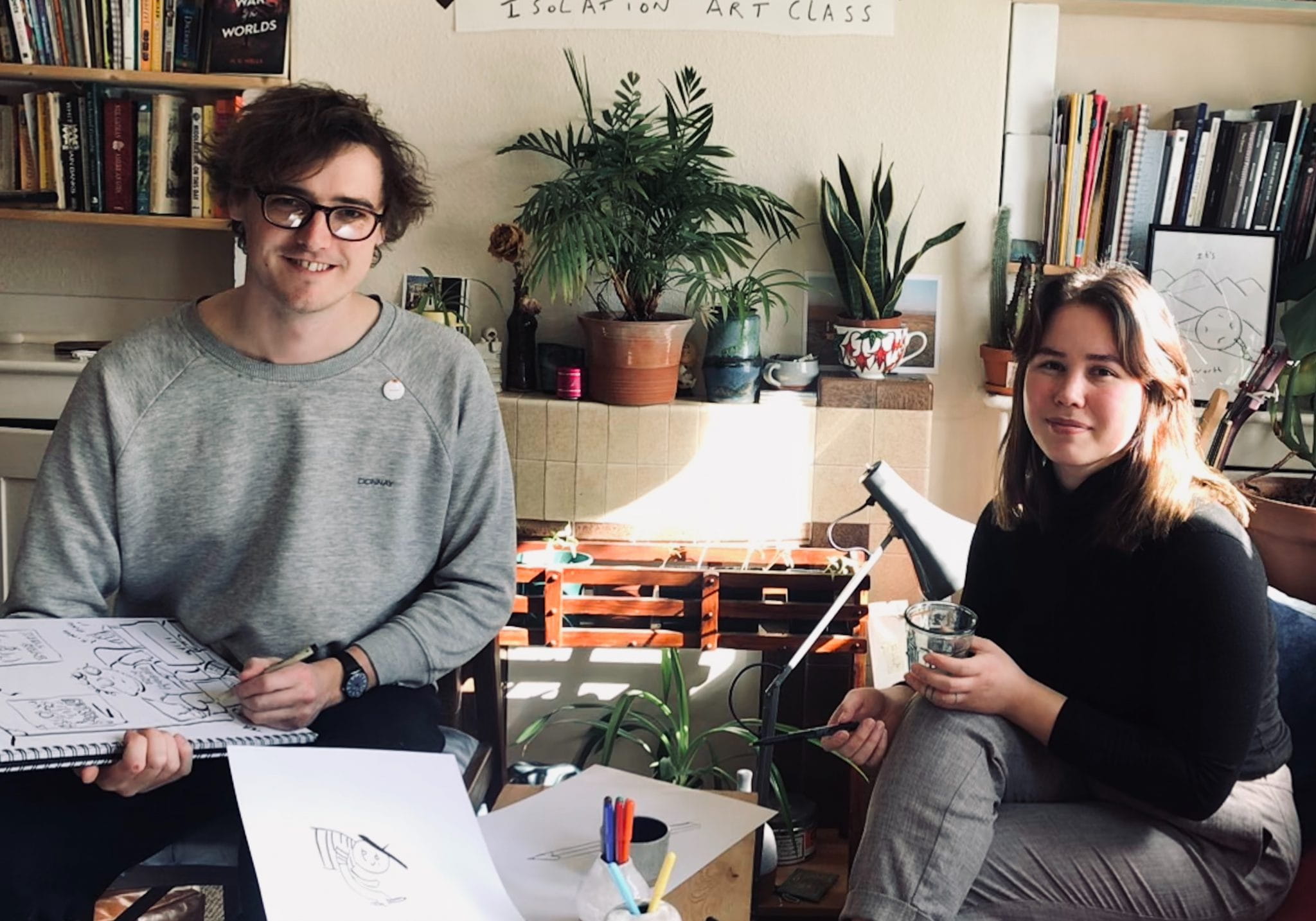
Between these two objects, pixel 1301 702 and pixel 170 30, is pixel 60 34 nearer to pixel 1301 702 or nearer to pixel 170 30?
pixel 170 30

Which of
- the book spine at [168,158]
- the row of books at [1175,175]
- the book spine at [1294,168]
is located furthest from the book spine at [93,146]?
the book spine at [1294,168]

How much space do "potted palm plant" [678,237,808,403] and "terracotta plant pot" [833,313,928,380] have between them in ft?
0.48

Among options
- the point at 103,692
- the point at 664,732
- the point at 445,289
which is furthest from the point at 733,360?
the point at 103,692

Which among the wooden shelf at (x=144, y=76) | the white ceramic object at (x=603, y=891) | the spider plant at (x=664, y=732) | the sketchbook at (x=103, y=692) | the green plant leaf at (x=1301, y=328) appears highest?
the wooden shelf at (x=144, y=76)

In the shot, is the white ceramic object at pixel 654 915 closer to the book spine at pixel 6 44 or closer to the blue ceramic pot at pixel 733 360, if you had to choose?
the blue ceramic pot at pixel 733 360

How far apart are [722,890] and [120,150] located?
221 cm

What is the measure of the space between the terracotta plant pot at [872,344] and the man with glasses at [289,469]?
1168 millimetres

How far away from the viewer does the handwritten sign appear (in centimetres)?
271

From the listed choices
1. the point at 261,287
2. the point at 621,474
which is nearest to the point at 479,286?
the point at 621,474

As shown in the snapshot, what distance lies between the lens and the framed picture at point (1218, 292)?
8.92 feet

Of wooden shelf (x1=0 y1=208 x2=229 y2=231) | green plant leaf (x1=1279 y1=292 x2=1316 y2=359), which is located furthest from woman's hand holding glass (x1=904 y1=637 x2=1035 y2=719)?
wooden shelf (x1=0 y1=208 x2=229 y2=231)

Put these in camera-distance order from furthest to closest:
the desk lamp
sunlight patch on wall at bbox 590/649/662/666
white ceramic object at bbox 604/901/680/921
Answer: sunlight patch on wall at bbox 590/649/662/666, the desk lamp, white ceramic object at bbox 604/901/680/921

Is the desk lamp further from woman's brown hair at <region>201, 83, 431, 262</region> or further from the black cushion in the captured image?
woman's brown hair at <region>201, 83, 431, 262</region>

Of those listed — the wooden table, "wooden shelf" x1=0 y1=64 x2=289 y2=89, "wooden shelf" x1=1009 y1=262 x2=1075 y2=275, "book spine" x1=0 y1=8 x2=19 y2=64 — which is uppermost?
"book spine" x1=0 y1=8 x2=19 y2=64
